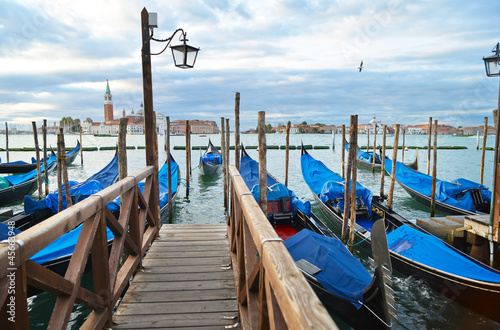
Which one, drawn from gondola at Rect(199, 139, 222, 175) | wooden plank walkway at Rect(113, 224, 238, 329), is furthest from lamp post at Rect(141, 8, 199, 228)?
gondola at Rect(199, 139, 222, 175)

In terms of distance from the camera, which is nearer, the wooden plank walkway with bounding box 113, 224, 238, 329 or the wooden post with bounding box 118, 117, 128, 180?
the wooden plank walkway with bounding box 113, 224, 238, 329

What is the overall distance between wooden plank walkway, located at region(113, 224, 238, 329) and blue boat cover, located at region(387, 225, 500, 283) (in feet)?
9.55

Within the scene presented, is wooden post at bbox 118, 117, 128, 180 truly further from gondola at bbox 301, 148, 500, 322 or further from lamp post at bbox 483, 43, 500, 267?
lamp post at bbox 483, 43, 500, 267

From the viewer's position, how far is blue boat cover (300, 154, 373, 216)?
685cm

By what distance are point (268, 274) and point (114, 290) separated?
1458 millimetres

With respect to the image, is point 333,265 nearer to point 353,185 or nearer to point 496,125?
point 353,185

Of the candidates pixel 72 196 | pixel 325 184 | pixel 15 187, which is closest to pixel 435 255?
pixel 325 184

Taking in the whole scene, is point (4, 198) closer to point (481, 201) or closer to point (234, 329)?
point (234, 329)

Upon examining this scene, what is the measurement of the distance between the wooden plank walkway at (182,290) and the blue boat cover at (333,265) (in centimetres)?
106

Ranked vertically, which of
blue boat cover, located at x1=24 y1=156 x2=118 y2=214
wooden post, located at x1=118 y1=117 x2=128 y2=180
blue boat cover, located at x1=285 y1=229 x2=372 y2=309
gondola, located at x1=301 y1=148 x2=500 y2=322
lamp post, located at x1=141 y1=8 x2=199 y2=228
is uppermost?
lamp post, located at x1=141 y1=8 x2=199 y2=228

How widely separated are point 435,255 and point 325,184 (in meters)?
3.32

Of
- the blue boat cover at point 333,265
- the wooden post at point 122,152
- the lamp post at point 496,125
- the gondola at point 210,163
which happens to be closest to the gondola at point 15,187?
the gondola at point 210,163

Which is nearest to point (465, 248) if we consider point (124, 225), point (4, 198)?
point (124, 225)

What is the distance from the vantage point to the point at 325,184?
7.60 meters
